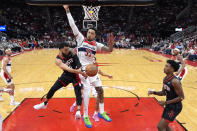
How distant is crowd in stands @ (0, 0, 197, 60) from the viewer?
24.6 metres

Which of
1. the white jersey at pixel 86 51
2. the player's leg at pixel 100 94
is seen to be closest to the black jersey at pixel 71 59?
the white jersey at pixel 86 51

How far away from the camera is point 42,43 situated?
79.4 feet

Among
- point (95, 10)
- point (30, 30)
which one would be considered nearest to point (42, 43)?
point (30, 30)

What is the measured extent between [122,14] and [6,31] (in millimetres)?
18013

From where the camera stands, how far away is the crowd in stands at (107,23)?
80.6 feet

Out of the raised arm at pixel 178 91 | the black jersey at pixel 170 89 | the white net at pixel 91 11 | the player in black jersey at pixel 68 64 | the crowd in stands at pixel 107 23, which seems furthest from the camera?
the crowd in stands at pixel 107 23

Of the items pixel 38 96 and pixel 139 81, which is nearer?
pixel 38 96

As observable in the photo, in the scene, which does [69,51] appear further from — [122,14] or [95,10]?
[122,14]

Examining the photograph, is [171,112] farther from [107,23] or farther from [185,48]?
[107,23]

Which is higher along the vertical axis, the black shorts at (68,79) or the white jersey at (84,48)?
the white jersey at (84,48)

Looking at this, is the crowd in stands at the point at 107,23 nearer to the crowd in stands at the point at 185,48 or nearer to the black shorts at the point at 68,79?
the crowd in stands at the point at 185,48

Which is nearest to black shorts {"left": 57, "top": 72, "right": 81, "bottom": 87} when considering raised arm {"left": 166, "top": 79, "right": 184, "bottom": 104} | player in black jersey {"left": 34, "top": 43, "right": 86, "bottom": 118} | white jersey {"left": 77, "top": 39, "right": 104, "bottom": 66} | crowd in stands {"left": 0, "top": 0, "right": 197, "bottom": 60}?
player in black jersey {"left": 34, "top": 43, "right": 86, "bottom": 118}

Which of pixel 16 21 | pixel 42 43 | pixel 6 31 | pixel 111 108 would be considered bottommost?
pixel 111 108

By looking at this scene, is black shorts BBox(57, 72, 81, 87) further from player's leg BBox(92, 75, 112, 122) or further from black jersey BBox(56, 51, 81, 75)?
player's leg BBox(92, 75, 112, 122)
